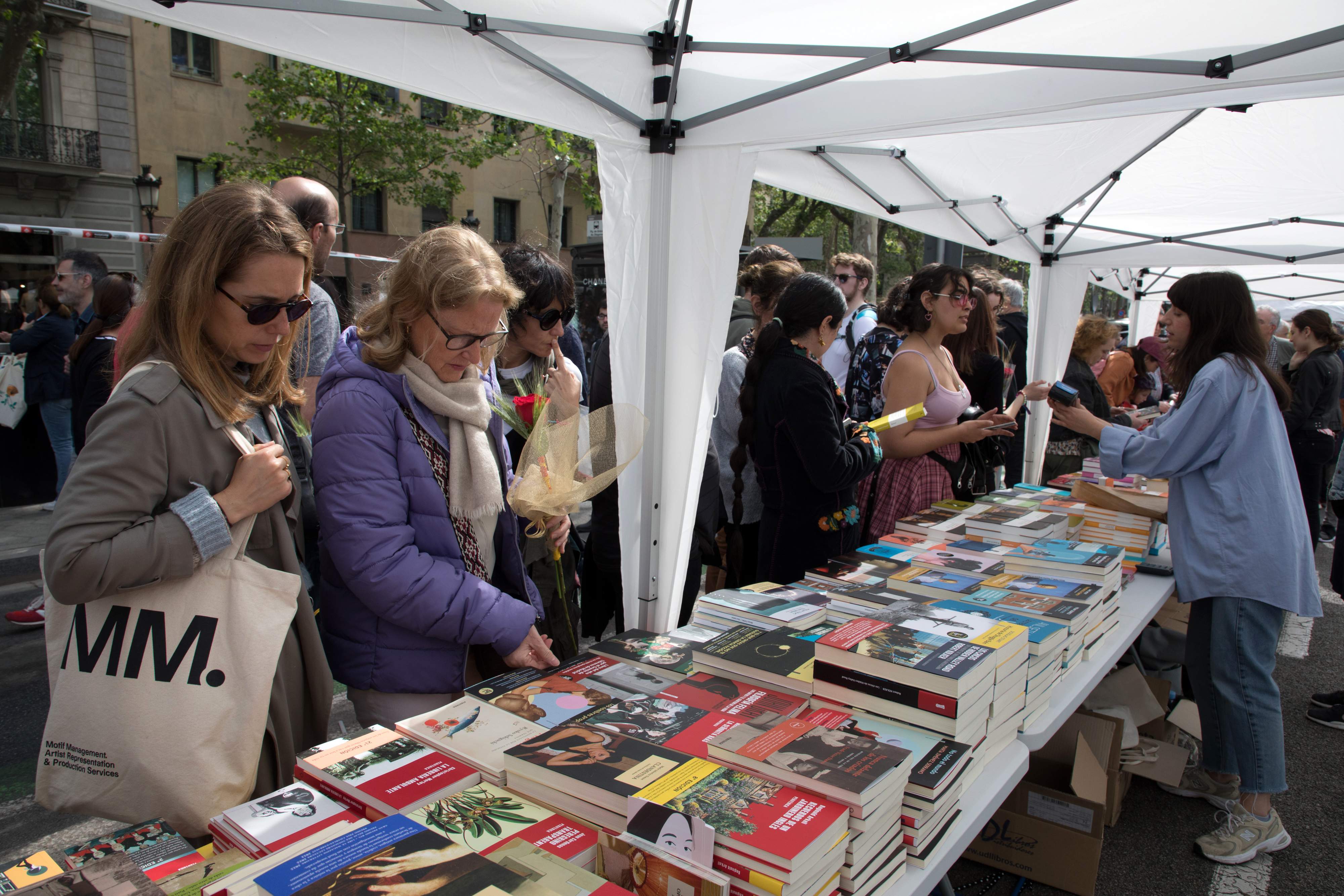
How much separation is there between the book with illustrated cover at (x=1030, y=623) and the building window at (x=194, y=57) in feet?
73.4

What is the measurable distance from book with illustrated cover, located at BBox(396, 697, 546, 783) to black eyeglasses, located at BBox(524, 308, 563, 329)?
46.1 inches

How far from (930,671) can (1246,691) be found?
5.89 feet

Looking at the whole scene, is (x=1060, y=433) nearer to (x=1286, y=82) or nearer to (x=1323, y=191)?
(x=1323, y=191)

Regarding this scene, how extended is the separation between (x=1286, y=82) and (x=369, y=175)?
59.2ft

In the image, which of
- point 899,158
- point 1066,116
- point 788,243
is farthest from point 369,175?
point 1066,116

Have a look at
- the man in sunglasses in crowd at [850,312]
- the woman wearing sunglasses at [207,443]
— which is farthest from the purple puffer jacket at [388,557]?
the man in sunglasses in crowd at [850,312]

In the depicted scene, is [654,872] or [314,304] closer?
[654,872]

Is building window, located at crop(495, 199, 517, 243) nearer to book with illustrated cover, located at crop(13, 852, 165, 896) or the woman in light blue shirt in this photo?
the woman in light blue shirt

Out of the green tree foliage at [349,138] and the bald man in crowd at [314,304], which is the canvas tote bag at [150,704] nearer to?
the bald man in crowd at [314,304]

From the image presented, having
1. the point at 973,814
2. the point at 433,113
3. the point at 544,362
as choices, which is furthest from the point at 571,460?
the point at 433,113

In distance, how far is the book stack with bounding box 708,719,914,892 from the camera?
1160 mm

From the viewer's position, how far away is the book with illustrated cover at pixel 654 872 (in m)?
1.04

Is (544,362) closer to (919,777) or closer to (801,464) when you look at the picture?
(801,464)

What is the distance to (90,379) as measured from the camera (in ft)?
12.8
